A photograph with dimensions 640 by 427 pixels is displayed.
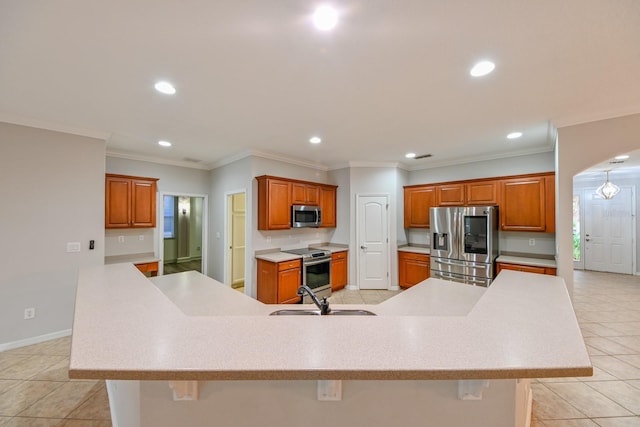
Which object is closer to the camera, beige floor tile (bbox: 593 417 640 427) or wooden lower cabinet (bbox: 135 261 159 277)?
beige floor tile (bbox: 593 417 640 427)

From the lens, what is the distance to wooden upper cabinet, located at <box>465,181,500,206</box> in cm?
435

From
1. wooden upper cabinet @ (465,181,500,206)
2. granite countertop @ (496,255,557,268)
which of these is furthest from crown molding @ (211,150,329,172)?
granite countertop @ (496,255,557,268)

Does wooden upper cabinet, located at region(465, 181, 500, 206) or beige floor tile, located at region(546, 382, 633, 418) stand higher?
wooden upper cabinet, located at region(465, 181, 500, 206)

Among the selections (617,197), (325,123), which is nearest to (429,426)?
(325,123)

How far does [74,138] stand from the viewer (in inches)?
129

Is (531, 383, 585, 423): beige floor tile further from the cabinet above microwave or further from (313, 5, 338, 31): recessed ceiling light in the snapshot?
the cabinet above microwave

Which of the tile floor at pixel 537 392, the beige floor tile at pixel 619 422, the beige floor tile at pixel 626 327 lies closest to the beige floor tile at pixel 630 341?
the tile floor at pixel 537 392

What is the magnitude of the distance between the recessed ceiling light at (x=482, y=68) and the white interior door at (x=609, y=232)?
23.9 ft

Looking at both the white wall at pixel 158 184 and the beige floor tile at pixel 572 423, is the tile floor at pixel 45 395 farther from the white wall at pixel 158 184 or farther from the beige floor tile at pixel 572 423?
the beige floor tile at pixel 572 423

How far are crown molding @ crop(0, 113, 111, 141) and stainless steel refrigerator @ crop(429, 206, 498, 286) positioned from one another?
5.47 m

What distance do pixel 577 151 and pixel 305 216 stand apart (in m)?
3.88

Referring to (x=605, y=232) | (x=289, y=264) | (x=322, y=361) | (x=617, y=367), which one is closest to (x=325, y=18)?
(x=322, y=361)

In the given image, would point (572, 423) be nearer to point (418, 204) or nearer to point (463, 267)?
point (463, 267)

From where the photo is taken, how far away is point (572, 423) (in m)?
1.85
